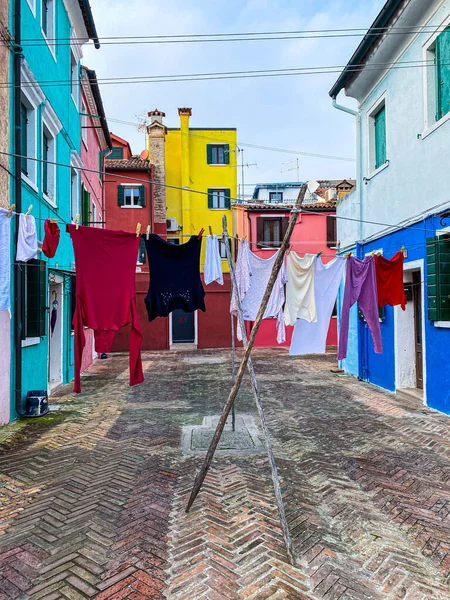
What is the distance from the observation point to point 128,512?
4188mm

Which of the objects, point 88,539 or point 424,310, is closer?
point 88,539

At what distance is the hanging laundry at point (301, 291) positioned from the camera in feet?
23.8

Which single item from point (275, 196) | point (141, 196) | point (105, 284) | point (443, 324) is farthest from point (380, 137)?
point (275, 196)

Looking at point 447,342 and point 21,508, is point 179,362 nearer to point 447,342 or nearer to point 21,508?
point 447,342

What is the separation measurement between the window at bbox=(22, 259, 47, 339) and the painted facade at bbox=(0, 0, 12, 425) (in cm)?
60

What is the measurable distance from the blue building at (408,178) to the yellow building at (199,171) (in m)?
14.1

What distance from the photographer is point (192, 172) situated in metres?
26.1

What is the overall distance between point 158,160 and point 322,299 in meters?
18.8

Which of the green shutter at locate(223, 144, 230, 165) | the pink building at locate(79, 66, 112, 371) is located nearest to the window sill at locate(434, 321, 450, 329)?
the pink building at locate(79, 66, 112, 371)

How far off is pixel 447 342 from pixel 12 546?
707 centimetres

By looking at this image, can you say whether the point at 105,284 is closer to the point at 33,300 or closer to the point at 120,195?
the point at 33,300

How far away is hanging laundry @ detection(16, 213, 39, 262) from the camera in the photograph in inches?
227

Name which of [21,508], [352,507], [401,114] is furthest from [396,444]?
[401,114]

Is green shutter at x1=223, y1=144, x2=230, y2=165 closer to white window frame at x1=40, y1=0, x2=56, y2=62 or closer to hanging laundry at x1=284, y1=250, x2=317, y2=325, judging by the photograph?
white window frame at x1=40, y1=0, x2=56, y2=62
